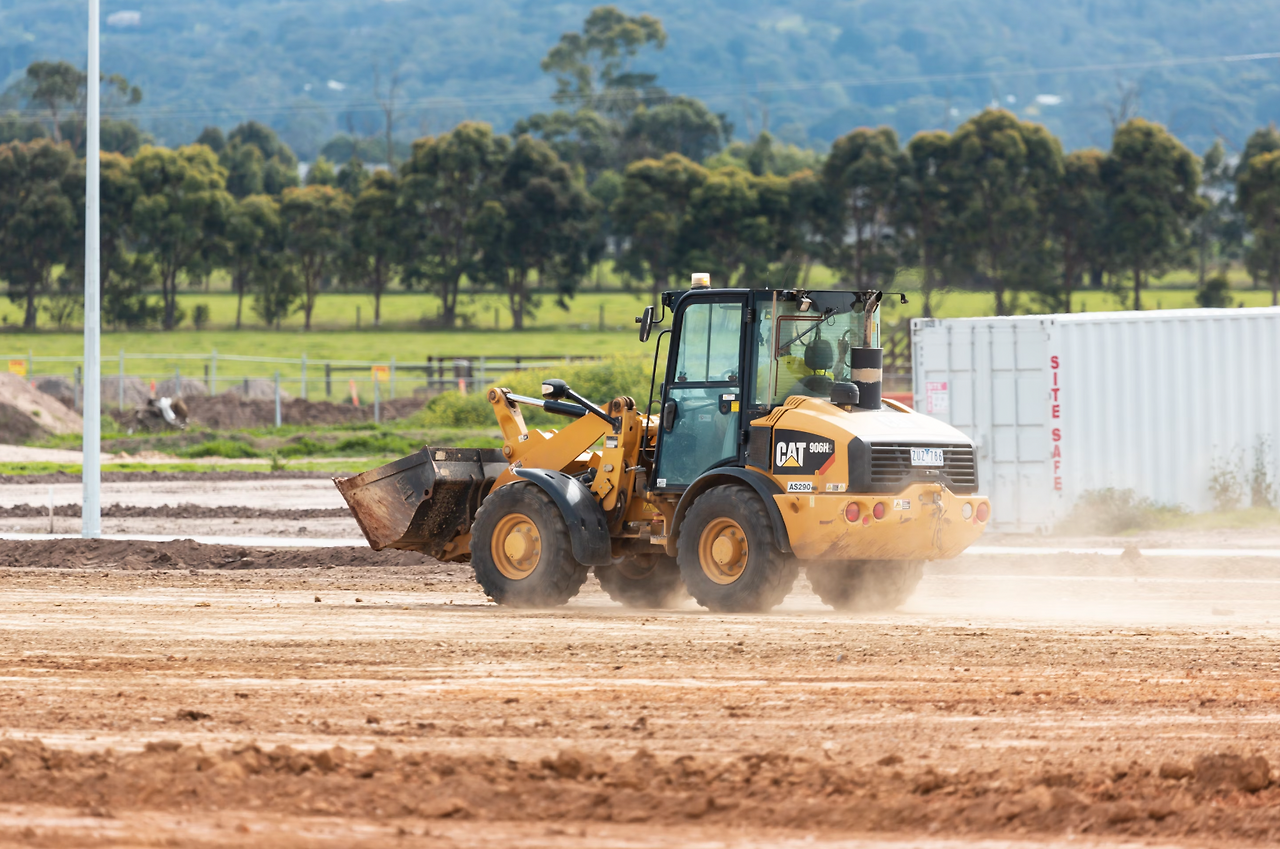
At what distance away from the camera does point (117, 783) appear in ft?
21.9

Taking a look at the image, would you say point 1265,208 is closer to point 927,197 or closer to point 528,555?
point 927,197

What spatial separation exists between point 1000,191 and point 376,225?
29738mm

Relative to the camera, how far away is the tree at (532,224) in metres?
76.0

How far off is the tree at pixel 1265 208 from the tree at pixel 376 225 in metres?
38.1

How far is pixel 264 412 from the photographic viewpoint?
4506cm

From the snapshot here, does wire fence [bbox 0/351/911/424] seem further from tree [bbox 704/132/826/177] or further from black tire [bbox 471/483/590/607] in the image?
tree [bbox 704/132/826/177]

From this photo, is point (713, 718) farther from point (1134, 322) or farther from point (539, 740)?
point (1134, 322)

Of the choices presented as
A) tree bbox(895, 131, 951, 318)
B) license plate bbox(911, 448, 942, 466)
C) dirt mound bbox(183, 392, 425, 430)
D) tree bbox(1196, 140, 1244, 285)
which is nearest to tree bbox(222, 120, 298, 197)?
tree bbox(895, 131, 951, 318)

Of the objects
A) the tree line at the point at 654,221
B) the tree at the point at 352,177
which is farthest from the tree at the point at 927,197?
the tree at the point at 352,177

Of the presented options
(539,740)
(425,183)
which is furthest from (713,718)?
(425,183)

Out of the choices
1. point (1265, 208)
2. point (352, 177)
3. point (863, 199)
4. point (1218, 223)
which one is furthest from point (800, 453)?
point (352, 177)

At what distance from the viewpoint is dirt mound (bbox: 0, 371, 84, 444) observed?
39.3 m

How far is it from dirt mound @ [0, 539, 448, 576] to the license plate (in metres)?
6.45

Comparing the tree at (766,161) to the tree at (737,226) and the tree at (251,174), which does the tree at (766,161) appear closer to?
the tree at (737,226)
